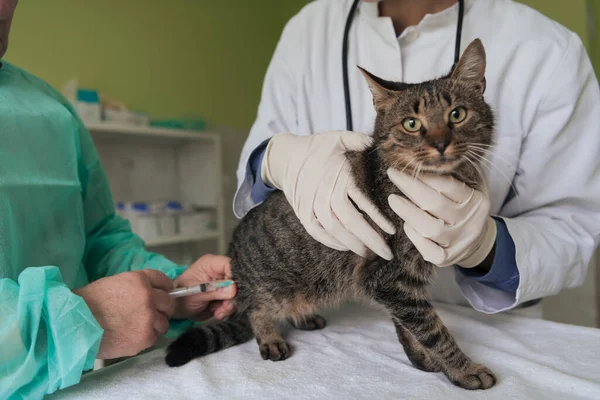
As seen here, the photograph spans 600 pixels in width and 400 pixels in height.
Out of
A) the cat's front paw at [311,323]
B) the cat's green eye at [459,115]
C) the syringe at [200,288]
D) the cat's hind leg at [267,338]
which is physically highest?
the cat's green eye at [459,115]

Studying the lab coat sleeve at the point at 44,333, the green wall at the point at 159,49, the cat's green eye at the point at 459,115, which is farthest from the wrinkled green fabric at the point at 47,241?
the green wall at the point at 159,49

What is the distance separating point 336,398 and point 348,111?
749 mm

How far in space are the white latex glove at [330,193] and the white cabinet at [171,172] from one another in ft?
4.90

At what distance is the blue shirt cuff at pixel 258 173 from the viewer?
1.07 meters

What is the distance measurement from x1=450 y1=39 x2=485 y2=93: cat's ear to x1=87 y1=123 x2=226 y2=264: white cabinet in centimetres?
178

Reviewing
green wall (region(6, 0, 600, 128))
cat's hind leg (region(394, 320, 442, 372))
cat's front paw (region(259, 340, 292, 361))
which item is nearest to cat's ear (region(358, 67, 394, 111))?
cat's hind leg (region(394, 320, 442, 372))

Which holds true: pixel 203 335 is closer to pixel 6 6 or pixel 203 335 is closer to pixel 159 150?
pixel 6 6

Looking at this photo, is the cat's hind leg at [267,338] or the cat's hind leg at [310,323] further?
the cat's hind leg at [310,323]

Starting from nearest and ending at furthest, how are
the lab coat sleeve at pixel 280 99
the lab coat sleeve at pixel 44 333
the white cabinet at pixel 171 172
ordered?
the lab coat sleeve at pixel 44 333 → the lab coat sleeve at pixel 280 99 → the white cabinet at pixel 171 172

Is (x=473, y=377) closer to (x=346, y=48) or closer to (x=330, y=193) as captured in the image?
(x=330, y=193)

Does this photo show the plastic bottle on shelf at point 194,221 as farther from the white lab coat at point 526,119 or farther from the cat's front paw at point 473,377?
the cat's front paw at point 473,377

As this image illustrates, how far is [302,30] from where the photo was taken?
49.6 inches

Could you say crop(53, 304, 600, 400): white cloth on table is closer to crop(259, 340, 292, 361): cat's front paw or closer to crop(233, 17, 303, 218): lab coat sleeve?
crop(259, 340, 292, 361): cat's front paw

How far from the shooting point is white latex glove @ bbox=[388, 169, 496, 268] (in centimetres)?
74
